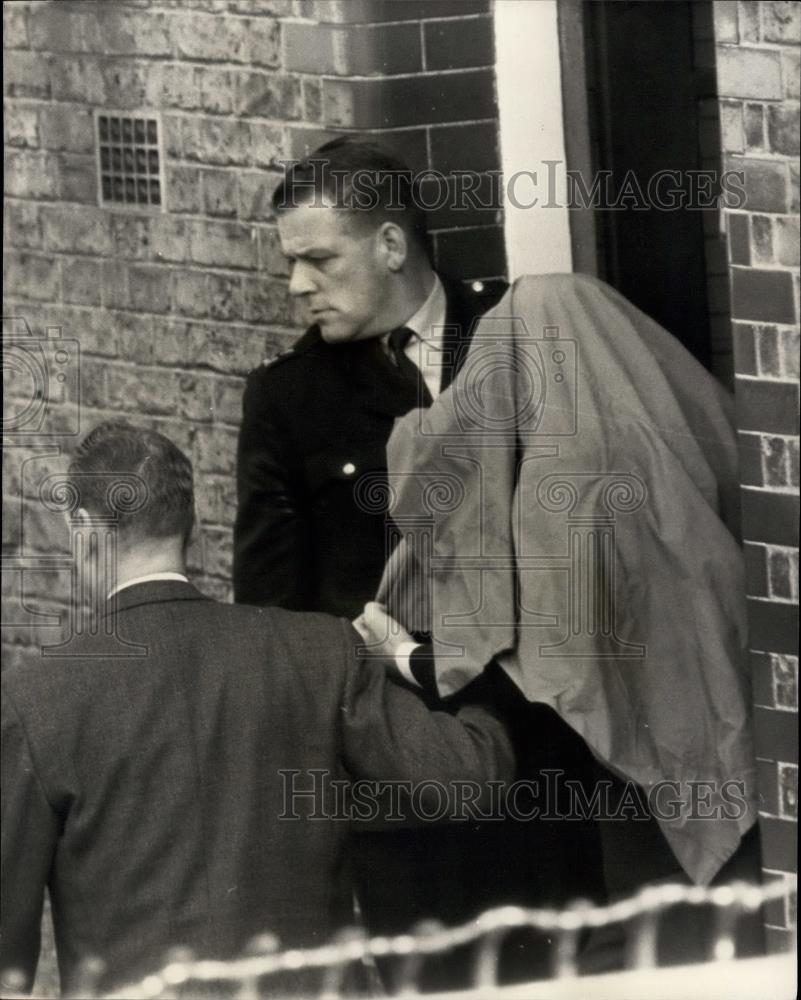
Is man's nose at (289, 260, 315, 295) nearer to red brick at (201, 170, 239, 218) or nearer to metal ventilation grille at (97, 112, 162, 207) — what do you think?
red brick at (201, 170, 239, 218)

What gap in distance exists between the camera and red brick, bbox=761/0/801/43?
3.26m

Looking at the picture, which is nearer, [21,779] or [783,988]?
[21,779]

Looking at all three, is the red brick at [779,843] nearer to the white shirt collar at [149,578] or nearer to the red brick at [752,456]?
the red brick at [752,456]

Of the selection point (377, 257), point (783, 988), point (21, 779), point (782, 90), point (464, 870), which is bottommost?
point (783, 988)

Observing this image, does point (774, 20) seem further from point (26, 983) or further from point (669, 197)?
point (26, 983)

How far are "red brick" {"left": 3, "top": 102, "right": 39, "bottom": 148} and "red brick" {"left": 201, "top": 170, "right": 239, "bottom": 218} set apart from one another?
39cm

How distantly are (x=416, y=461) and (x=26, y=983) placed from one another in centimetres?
141

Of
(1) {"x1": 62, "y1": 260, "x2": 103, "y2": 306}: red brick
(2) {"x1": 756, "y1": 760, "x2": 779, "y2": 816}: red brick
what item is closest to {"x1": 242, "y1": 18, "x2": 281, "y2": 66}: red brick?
(1) {"x1": 62, "y1": 260, "x2": 103, "y2": 306}: red brick

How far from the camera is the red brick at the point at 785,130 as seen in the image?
328 centimetres

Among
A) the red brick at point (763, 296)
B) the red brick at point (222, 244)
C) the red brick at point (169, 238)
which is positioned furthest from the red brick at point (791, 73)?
the red brick at point (169, 238)

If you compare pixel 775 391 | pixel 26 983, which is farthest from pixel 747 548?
pixel 26 983

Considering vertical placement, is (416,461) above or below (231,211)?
below

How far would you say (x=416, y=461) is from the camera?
339cm

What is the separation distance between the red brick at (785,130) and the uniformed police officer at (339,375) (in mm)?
638
